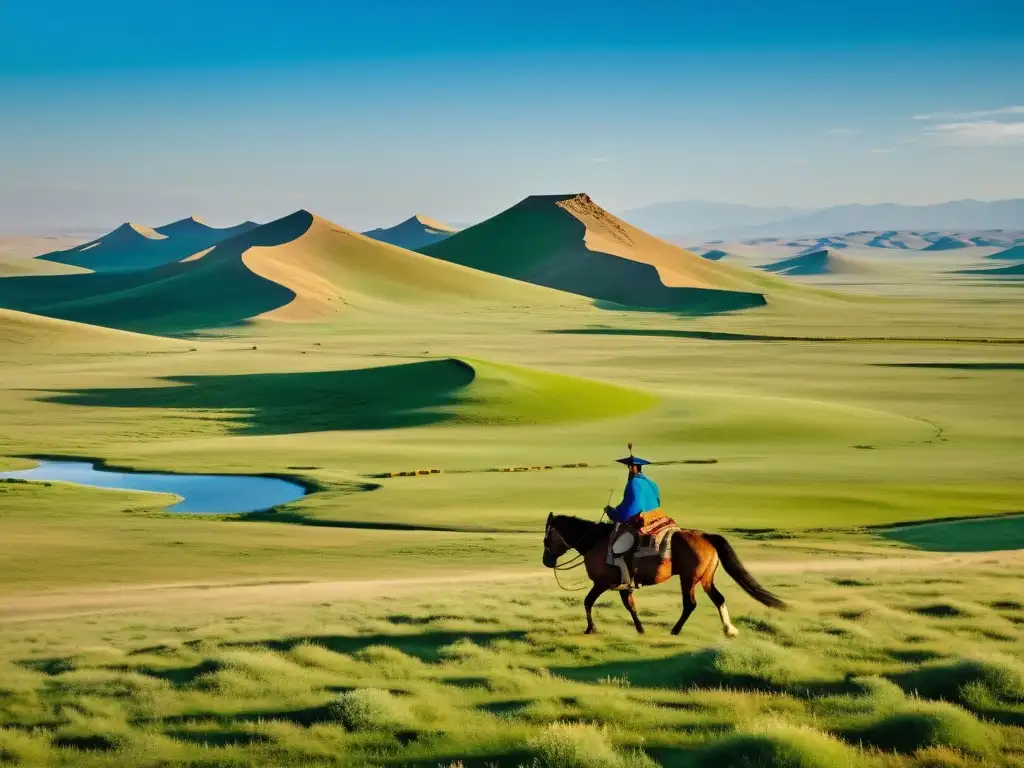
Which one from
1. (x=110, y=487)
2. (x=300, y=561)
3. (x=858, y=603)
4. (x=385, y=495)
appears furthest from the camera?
(x=110, y=487)

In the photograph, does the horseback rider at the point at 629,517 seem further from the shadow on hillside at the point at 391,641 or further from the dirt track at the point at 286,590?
the dirt track at the point at 286,590

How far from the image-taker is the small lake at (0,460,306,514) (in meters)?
41.5

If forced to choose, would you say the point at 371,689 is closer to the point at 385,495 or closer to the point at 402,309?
the point at 385,495

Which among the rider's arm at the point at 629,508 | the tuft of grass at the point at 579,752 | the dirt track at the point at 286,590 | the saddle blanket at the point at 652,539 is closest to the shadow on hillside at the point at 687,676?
the saddle blanket at the point at 652,539

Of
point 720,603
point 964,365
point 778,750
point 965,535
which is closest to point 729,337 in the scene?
point 964,365

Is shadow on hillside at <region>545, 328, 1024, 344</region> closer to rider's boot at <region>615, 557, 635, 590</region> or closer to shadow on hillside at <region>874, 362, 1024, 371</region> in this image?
Result: shadow on hillside at <region>874, 362, 1024, 371</region>

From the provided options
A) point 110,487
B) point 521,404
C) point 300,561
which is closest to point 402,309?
point 521,404

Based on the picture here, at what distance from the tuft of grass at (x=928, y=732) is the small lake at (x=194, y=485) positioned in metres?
29.7

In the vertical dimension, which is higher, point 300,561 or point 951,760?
point 951,760

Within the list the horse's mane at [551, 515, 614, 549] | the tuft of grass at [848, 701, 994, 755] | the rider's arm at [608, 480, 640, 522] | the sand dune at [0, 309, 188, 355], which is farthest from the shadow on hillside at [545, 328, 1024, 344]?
the tuft of grass at [848, 701, 994, 755]

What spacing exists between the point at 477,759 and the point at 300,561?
744 inches

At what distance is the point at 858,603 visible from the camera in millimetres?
20094

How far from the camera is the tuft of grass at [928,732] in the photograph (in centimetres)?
1248

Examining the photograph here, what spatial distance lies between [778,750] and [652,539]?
4778 millimetres
